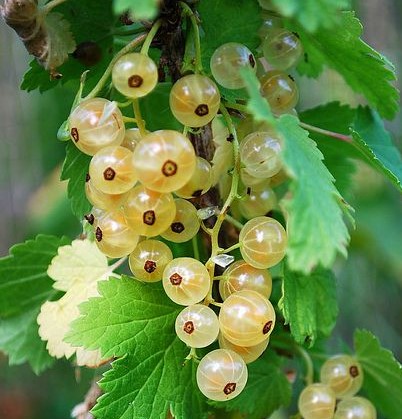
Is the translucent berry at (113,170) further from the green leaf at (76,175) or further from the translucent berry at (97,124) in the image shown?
the green leaf at (76,175)

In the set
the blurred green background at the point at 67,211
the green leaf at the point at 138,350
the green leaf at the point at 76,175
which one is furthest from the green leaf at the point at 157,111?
the blurred green background at the point at 67,211

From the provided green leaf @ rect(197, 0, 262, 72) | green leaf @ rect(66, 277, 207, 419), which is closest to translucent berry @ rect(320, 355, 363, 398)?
green leaf @ rect(66, 277, 207, 419)

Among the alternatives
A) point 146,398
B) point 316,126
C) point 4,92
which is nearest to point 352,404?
point 146,398

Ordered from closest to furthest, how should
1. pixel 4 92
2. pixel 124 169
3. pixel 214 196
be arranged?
pixel 124 169, pixel 214 196, pixel 4 92

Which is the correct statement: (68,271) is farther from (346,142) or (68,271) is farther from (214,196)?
(346,142)

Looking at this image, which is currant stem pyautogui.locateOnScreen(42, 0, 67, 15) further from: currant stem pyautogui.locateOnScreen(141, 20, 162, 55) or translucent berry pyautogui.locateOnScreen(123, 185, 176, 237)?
translucent berry pyautogui.locateOnScreen(123, 185, 176, 237)

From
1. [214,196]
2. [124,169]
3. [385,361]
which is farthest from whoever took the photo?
[385,361]

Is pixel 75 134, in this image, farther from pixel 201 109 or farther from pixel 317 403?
pixel 317 403
